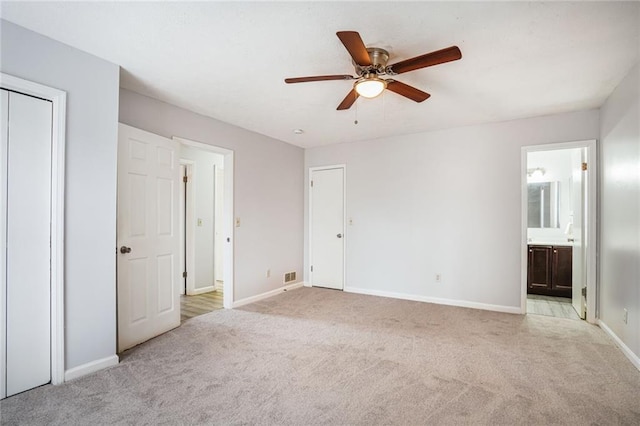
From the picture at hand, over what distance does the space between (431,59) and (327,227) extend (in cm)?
373

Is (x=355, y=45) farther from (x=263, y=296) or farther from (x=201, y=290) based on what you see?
(x=201, y=290)

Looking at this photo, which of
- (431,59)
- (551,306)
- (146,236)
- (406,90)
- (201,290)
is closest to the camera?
(431,59)

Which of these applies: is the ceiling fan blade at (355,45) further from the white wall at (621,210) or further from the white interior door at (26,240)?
the white wall at (621,210)

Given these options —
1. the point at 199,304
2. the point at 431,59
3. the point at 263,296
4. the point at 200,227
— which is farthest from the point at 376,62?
the point at 200,227

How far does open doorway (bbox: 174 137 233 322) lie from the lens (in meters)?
4.96

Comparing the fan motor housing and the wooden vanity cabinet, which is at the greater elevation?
the fan motor housing

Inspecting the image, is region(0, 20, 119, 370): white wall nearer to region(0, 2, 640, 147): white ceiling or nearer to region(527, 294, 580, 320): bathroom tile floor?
region(0, 2, 640, 147): white ceiling

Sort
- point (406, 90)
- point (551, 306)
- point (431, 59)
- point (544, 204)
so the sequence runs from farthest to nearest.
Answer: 1. point (544, 204)
2. point (551, 306)
3. point (406, 90)
4. point (431, 59)

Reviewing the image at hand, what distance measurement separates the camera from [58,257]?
2277mm

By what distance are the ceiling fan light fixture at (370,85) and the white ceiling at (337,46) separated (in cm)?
25

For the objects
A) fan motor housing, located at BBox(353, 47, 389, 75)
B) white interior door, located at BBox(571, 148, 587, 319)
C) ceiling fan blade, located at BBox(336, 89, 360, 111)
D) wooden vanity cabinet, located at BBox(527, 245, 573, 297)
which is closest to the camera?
fan motor housing, located at BBox(353, 47, 389, 75)

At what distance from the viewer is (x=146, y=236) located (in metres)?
3.12

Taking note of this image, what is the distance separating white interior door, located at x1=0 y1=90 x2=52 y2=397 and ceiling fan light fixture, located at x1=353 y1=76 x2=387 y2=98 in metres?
2.26

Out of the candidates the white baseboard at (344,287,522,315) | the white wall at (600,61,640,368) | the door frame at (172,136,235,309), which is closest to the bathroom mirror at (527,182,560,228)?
the white wall at (600,61,640,368)
